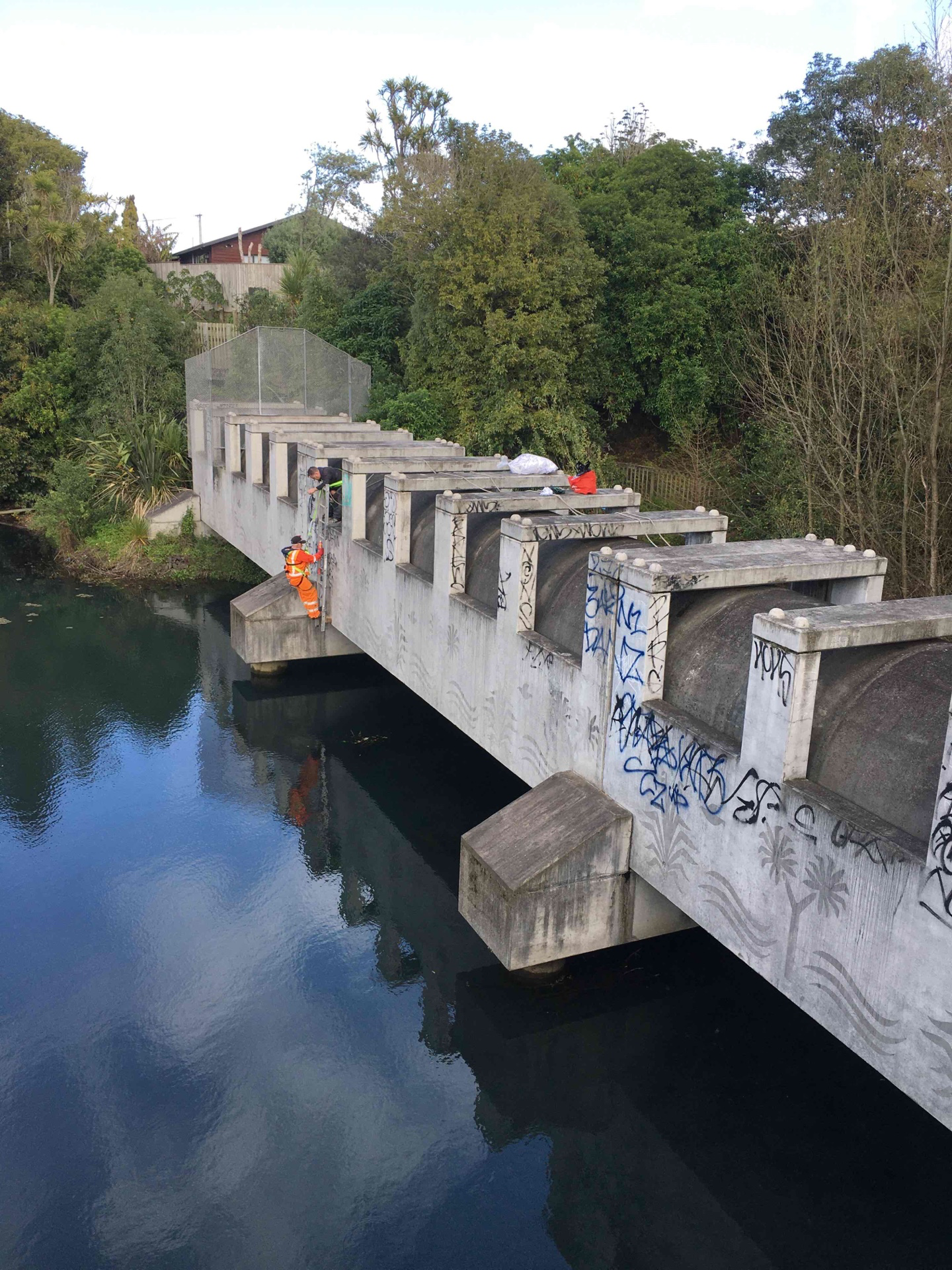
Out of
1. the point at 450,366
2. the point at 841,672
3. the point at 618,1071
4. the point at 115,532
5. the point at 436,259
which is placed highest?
the point at 436,259

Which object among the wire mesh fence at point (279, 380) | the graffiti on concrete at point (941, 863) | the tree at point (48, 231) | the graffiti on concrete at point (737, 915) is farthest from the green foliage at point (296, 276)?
the graffiti on concrete at point (941, 863)

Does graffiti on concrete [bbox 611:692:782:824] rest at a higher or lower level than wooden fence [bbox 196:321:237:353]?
lower

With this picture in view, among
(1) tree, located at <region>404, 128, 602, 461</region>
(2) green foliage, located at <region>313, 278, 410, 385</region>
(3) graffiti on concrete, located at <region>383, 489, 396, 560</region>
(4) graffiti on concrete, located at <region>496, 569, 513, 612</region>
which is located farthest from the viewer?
(2) green foliage, located at <region>313, 278, 410, 385</region>

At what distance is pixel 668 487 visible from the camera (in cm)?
2469

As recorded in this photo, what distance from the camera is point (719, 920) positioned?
29.7 ft

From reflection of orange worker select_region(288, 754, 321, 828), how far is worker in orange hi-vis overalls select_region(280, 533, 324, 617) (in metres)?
2.96

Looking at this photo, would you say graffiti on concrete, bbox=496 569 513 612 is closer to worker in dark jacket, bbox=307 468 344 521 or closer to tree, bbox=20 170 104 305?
worker in dark jacket, bbox=307 468 344 521

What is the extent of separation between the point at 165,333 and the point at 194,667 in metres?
16.6

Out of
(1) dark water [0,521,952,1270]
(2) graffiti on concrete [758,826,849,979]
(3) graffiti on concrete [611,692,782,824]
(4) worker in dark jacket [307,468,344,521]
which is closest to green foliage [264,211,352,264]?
(4) worker in dark jacket [307,468,344,521]

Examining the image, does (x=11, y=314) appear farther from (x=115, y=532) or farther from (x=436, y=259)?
(x=436, y=259)

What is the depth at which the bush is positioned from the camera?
3112 cm

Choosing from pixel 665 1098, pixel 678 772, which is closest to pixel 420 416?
pixel 678 772

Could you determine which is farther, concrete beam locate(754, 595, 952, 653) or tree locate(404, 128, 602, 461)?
tree locate(404, 128, 602, 461)

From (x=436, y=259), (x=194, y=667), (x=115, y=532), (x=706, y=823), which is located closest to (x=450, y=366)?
(x=436, y=259)
